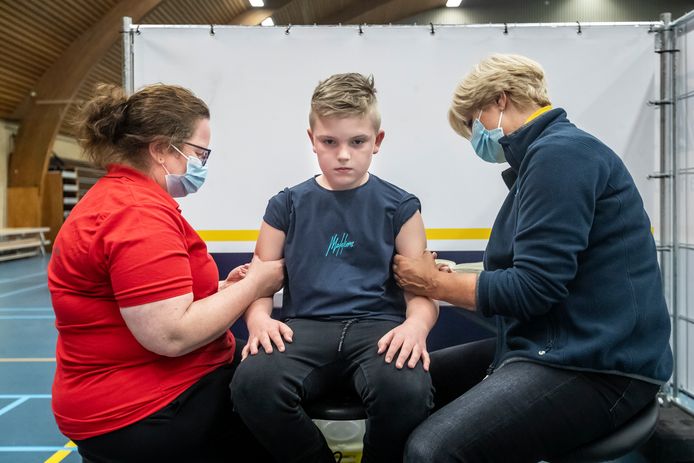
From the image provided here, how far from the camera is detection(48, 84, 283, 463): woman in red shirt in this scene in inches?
42.8

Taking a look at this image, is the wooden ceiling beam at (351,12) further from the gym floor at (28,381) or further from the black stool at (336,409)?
the black stool at (336,409)

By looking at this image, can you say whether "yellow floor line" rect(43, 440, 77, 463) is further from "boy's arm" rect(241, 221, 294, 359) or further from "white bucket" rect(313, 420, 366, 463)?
"boy's arm" rect(241, 221, 294, 359)

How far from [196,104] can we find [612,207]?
3.31 feet

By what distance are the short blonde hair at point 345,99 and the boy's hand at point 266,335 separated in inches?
21.7

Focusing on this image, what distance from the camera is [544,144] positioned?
3.80 feet

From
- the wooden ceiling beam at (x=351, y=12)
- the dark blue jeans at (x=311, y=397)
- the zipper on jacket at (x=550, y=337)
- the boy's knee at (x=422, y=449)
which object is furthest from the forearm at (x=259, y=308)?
the wooden ceiling beam at (x=351, y=12)

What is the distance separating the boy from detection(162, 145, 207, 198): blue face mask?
0.79 feet

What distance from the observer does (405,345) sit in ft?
3.99

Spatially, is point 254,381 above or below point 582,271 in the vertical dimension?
below

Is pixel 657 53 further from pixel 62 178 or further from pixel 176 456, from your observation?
pixel 62 178

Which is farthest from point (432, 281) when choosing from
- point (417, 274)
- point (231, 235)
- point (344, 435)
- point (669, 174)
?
point (669, 174)

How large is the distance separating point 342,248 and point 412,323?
0.28m

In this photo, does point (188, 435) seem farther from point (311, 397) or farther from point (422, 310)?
point (422, 310)

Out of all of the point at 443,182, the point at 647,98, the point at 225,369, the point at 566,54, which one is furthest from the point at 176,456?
the point at 647,98
